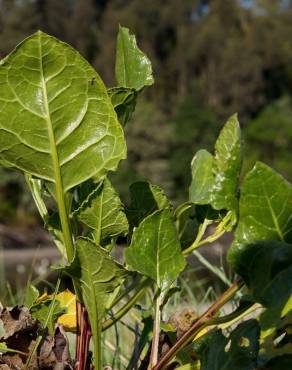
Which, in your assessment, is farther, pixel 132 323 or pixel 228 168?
pixel 132 323

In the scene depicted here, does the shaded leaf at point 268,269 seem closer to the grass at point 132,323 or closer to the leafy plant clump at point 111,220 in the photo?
the leafy plant clump at point 111,220

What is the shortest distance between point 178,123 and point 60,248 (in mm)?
26859

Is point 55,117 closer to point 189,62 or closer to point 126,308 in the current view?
point 126,308

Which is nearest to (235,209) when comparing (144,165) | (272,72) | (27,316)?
(27,316)

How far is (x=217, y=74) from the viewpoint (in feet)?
96.2

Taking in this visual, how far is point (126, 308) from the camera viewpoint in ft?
1.82

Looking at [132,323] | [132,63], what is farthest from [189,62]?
[132,63]

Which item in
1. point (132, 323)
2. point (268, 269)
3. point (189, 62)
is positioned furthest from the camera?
point (189, 62)

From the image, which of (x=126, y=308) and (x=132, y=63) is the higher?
(x=132, y=63)

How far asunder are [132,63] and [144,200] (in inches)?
4.4

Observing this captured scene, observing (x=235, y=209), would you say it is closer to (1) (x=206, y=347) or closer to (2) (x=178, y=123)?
(1) (x=206, y=347)

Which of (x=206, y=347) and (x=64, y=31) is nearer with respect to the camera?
(x=206, y=347)

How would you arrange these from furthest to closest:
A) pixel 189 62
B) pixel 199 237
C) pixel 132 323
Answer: pixel 189 62
pixel 132 323
pixel 199 237

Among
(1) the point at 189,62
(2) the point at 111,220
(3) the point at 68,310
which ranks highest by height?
(2) the point at 111,220
